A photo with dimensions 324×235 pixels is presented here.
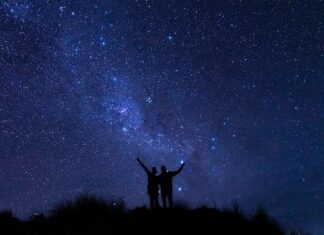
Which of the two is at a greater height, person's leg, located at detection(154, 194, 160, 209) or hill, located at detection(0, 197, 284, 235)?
person's leg, located at detection(154, 194, 160, 209)

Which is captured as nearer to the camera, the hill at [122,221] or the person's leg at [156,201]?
the hill at [122,221]

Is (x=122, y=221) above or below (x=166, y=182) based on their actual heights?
below

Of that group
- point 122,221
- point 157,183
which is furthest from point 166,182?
point 122,221

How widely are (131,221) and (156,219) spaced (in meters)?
0.83

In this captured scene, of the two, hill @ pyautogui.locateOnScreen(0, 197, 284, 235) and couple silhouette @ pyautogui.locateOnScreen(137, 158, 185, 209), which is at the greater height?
couple silhouette @ pyautogui.locateOnScreen(137, 158, 185, 209)

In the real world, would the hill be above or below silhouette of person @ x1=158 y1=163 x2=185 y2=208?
below

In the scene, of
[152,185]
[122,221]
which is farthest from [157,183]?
[122,221]

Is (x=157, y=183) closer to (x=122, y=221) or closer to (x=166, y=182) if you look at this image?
(x=166, y=182)

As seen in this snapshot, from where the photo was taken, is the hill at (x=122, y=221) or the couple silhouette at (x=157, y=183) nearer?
the hill at (x=122, y=221)

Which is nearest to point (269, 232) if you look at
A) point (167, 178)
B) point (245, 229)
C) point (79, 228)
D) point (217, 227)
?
point (245, 229)

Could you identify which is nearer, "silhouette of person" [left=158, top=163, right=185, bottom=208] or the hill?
the hill

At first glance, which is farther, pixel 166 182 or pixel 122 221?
pixel 166 182

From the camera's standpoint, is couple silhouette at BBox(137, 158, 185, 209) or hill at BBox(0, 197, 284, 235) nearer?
hill at BBox(0, 197, 284, 235)

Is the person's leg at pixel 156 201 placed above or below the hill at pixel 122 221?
above
